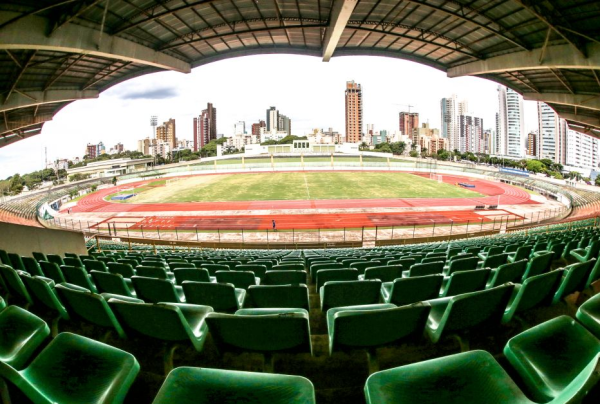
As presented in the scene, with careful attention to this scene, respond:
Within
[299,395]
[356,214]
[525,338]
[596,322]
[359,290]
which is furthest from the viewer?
[356,214]

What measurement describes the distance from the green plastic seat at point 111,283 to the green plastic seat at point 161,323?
4.60ft

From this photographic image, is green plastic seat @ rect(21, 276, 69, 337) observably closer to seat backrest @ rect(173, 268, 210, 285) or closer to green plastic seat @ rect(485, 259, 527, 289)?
seat backrest @ rect(173, 268, 210, 285)

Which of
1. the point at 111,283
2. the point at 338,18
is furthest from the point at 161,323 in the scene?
the point at 338,18

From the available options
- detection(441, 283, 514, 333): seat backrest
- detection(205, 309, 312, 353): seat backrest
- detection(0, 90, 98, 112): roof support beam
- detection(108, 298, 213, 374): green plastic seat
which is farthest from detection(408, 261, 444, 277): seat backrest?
detection(0, 90, 98, 112): roof support beam

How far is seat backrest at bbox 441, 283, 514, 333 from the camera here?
2566mm

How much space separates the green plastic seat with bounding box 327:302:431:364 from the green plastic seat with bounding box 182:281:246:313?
5.22 ft

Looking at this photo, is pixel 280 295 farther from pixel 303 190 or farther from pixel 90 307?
pixel 303 190

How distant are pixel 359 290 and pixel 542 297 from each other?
6.26 feet

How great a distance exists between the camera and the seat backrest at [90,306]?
2822 mm

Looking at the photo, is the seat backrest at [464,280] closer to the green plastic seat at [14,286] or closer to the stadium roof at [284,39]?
the green plastic seat at [14,286]

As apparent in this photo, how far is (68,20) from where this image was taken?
13469mm

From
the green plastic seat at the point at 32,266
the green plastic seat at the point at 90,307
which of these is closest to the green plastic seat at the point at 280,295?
the green plastic seat at the point at 90,307

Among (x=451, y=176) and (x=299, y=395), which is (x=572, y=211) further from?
(x=299, y=395)

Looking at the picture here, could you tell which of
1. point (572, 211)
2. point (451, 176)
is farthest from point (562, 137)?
point (572, 211)
